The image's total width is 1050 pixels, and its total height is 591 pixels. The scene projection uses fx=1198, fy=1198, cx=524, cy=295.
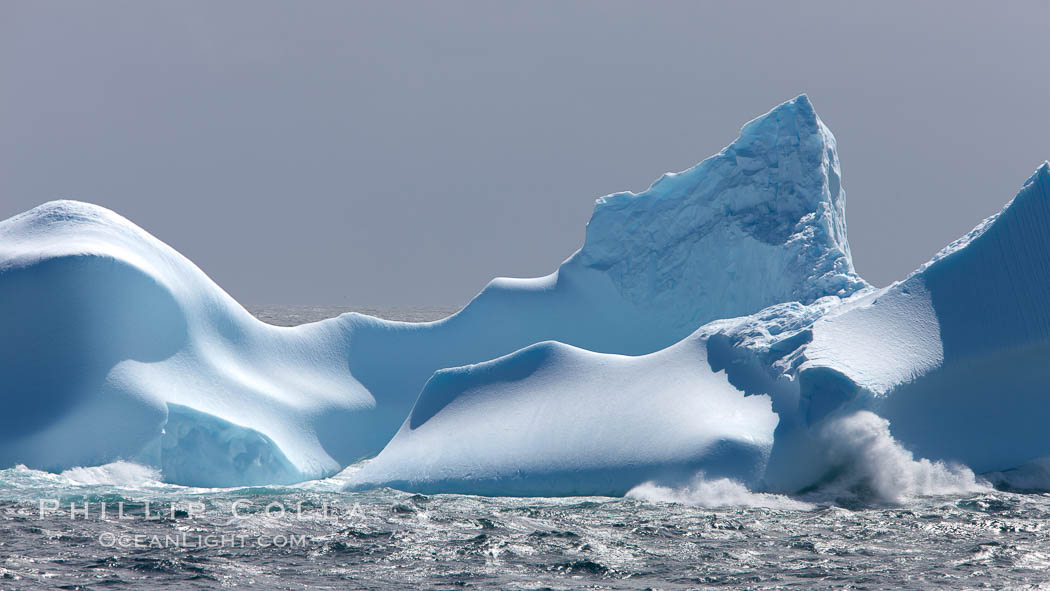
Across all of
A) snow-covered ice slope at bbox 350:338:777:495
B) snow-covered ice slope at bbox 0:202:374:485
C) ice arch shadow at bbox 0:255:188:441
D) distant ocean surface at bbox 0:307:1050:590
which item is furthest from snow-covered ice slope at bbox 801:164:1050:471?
ice arch shadow at bbox 0:255:188:441

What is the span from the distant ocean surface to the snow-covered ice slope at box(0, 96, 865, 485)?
5.27 feet

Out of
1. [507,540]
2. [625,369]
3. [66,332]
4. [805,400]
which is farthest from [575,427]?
[66,332]

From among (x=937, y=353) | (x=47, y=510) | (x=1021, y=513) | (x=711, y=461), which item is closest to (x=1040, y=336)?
(x=937, y=353)

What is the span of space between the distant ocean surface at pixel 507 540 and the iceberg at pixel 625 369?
0.85 metres

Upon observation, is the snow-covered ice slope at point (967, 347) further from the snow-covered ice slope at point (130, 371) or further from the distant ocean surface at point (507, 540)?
the snow-covered ice slope at point (130, 371)

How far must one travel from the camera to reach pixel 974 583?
37.9 feet

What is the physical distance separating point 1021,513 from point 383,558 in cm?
804

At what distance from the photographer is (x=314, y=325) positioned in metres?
23.5

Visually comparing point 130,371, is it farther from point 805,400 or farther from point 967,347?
point 967,347

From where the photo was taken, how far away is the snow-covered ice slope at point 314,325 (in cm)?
1850

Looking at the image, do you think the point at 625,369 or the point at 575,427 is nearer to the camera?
the point at 575,427

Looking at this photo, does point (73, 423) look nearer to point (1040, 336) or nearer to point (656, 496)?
point (656, 496)

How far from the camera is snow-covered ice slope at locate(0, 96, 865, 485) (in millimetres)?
18500

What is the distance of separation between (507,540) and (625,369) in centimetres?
564
